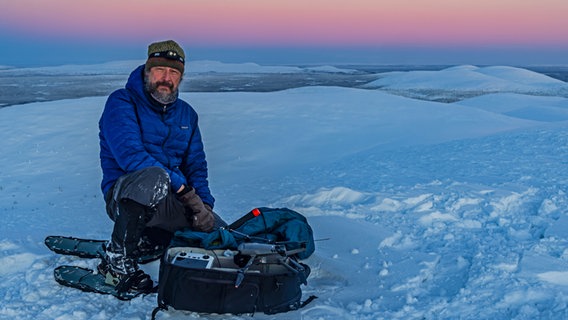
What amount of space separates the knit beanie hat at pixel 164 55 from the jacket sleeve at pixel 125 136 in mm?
304

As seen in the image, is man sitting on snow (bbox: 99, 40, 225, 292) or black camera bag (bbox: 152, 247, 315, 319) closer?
black camera bag (bbox: 152, 247, 315, 319)

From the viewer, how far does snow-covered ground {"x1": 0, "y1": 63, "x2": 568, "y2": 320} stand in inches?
120

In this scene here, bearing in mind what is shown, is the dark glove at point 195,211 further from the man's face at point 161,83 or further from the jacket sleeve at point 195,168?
the man's face at point 161,83

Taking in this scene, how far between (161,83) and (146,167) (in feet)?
2.26

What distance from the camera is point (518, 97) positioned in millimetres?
20688

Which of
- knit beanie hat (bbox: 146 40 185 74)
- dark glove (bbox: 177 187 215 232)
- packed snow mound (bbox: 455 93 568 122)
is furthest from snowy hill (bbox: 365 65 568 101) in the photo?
dark glove (bbox: 177 187 215 232)

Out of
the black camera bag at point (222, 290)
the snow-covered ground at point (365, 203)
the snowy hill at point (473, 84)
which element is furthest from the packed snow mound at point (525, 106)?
the black camera bag at point (222, 290)

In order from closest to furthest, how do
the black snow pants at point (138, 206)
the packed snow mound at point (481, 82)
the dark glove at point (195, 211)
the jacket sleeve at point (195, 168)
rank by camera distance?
the black snow pants at point (138, 206)
the dark glove at point (195, 211)
the jacket sleeve at point (195, 168)
the packed snow mound at point (481, 82)

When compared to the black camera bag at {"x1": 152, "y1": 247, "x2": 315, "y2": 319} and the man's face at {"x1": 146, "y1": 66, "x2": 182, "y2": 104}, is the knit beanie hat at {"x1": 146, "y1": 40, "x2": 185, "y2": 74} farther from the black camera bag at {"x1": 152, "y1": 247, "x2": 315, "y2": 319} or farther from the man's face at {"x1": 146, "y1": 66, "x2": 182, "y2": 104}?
the black camera bag at {"x1": 152, "y1": 247, "x2": 315, "y2": 319}

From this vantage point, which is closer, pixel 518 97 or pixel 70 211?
pixel 70 211

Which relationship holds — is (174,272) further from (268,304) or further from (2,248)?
(2,248)

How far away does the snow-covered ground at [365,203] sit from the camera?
3061mm

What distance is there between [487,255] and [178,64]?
2.61 meters

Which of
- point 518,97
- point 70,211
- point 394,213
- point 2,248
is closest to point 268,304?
point 394,213
